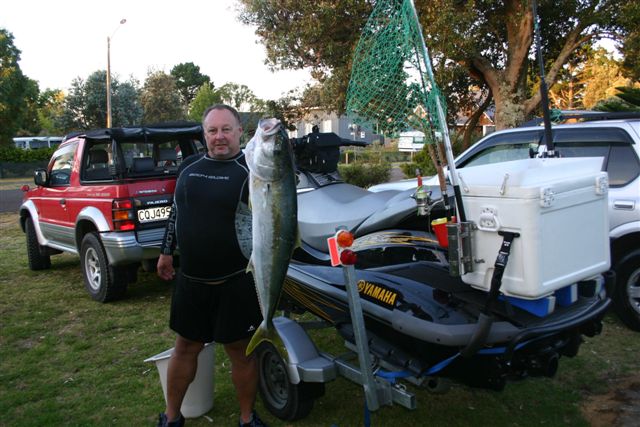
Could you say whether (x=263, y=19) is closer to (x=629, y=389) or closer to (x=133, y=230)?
(x=133, y=230)

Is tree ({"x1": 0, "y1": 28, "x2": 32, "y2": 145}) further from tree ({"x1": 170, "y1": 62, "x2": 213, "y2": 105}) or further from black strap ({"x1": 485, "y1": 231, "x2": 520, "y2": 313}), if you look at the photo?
tree ({"x1": 170, "y1": 62, "x2": 213, "y2": 105})

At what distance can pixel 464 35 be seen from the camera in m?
11.0

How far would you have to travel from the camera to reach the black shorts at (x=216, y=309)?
3021 mm

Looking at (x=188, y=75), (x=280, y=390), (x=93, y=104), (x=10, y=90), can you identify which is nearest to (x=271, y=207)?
(x=280, y=390)

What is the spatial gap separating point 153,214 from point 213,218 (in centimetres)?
342

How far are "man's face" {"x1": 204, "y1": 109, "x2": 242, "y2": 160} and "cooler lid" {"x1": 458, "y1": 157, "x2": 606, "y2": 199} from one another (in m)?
1.27

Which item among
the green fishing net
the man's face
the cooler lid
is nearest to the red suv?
the man's face

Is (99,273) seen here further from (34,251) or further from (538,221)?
(538,221)

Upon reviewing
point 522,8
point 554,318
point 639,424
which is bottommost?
point 639,424

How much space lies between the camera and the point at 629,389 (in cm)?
393

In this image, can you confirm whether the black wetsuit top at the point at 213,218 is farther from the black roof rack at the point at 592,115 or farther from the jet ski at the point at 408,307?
the black roof rack at the point at 592,115

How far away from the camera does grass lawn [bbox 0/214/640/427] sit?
3615mm

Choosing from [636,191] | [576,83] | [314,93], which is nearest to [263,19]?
[314,93]

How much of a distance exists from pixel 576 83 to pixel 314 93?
634 inches
